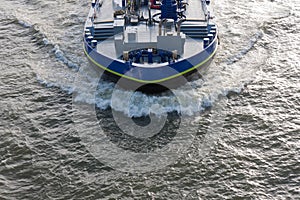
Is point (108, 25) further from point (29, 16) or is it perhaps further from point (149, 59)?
point (29, 16)

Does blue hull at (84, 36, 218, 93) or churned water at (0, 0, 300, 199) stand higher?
blue hull at (84, 36, 218, 93)

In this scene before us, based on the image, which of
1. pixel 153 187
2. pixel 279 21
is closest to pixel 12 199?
pixel 153 187

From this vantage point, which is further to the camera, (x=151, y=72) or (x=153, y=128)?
(x=151, y=72)

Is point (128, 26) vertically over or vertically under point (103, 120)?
over

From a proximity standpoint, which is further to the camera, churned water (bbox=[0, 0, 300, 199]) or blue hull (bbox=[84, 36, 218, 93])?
blue hull (bbox=[84, 36, 218, 93])

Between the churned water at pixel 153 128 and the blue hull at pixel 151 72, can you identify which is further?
the blue hull at pixel 151 72

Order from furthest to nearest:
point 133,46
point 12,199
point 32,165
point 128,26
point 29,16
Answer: point 29,16
point 128,26
point 133,46
point 32,165
point 12,199

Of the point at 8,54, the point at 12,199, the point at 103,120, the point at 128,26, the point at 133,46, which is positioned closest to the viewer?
the point at 12,199

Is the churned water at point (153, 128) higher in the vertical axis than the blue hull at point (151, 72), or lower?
lower
